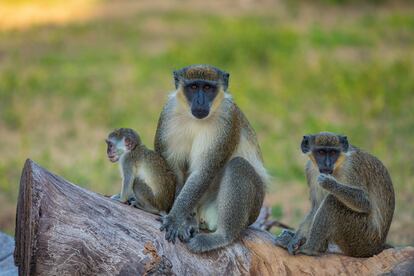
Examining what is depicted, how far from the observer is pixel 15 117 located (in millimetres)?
13492

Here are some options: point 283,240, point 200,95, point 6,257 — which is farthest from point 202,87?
point 6,257

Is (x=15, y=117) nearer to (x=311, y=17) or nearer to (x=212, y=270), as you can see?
(x=212, y=270)

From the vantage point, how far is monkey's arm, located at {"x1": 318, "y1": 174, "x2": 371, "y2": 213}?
5.97 metres

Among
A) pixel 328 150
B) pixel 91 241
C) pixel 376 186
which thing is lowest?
pixel 91 241

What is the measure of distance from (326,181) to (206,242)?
1069 millimetres

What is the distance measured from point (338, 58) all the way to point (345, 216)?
11195mm

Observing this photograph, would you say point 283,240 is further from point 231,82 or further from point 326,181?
point 231,82

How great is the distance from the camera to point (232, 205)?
19.5ft

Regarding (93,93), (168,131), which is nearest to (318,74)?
(93,93)

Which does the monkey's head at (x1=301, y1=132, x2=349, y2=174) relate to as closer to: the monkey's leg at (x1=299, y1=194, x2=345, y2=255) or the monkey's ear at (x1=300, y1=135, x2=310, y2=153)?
the monkey's ear at (x1=300, y1=135, x2=310, y2=153)

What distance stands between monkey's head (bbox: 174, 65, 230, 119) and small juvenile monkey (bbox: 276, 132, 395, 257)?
850mm

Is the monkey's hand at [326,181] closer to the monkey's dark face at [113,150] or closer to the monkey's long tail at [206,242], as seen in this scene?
the monkey's long tail at [206,242]

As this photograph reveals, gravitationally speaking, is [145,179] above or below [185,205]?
above

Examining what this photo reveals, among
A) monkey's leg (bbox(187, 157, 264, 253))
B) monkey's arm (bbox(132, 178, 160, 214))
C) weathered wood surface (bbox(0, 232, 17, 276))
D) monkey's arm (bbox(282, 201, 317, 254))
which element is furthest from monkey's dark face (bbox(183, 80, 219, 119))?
weathered wood surface (bbox(0, 232, 17, 276))
